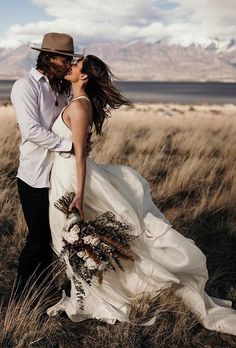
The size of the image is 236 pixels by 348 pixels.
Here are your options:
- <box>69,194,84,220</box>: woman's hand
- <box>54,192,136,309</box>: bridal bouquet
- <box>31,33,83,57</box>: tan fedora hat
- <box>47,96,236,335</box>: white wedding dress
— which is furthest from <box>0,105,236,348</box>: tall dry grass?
<box>31,33,83,57</box>: tan fedora hat

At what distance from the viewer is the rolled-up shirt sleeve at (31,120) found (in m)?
3.50

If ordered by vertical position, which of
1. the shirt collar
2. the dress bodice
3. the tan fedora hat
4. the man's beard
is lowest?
the dress bodice

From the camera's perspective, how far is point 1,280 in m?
4.48

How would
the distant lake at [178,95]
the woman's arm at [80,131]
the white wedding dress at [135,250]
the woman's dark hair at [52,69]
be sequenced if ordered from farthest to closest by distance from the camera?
the distant lake at [178,95] → the white wedding dress at [135,250] → the woman's dark hair at [52,69] → the woman's arm at [80,131]

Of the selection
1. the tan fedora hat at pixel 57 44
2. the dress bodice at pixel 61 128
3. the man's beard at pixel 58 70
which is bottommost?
the dress bodice at pixel 61 128

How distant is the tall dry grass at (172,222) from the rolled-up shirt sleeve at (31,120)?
3.83ft

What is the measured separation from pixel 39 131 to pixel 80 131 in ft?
0.95

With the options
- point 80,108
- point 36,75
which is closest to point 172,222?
point 80,108

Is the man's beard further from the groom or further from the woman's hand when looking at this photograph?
the woman's hand

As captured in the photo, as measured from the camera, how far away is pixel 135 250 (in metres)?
3.82

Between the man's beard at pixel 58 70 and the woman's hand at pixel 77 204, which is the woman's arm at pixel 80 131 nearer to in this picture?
the woman's hand at pixel 77 204

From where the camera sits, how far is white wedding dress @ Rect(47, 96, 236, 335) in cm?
377

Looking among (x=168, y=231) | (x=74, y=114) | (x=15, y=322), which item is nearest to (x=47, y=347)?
(x=15, y=322)

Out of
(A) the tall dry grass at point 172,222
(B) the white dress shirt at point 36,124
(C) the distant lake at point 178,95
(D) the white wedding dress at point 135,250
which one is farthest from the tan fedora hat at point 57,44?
(C) the distant lake at point 178,95
